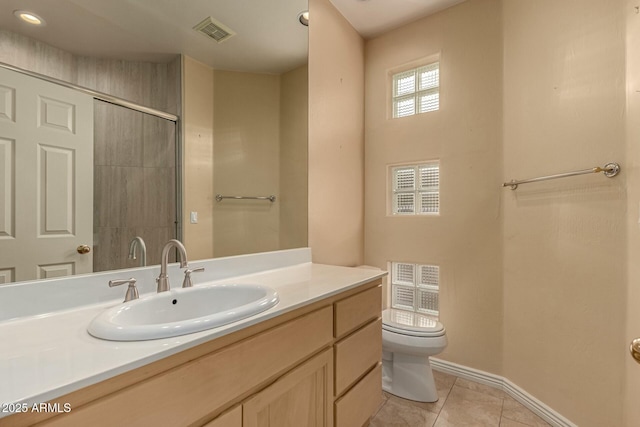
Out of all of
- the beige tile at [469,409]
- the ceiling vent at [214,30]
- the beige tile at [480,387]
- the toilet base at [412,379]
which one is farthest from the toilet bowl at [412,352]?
the ceiling vent at [214,30]

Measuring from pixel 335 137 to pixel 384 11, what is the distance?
1083mm

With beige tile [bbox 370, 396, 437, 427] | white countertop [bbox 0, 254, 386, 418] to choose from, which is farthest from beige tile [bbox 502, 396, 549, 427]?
white countertop [bbox 0, 254, 386, 418]

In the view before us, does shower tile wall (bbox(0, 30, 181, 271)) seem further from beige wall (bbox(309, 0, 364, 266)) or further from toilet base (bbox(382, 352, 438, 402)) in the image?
toilet base (bbox(382, 352, 438, 402))

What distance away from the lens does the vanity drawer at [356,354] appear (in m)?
1.21

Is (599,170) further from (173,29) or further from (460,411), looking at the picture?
(173,29)

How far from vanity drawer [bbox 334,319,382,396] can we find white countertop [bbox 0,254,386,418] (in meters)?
0.37

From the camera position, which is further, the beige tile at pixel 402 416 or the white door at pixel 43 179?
the beige tile at pixel 402 416

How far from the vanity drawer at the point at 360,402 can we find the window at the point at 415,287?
976 millimetres

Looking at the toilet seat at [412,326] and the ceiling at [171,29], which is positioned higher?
the ceiling at [171,29]

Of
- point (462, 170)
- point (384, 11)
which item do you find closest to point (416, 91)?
point (384, 11)

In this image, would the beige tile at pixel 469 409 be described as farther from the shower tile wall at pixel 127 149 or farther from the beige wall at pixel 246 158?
the shower tile wall at pixel 127 149

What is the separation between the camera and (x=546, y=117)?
1.66m

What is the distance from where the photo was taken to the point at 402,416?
1681 millimetres

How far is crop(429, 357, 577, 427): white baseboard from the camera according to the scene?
1.57m
